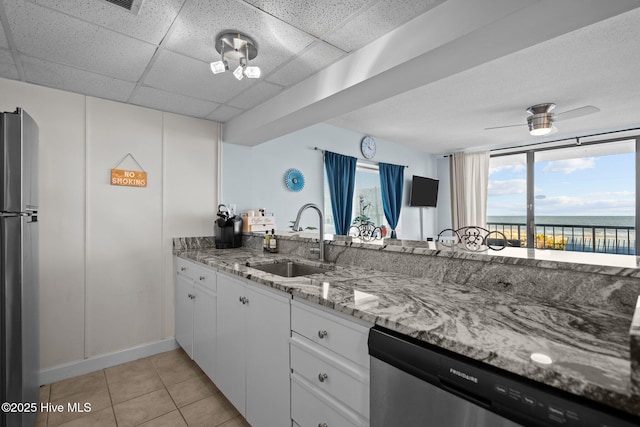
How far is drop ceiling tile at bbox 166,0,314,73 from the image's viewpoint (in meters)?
1.52

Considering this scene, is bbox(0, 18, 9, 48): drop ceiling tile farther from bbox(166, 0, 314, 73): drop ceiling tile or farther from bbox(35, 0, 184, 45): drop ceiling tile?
bbox(166, 0, 314, 73): drop ceiling tile

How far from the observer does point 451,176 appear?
19.5 ft

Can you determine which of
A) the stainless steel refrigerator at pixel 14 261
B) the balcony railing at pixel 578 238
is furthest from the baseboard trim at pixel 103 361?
the balcony railing at pixel 578 238

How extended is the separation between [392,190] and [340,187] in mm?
1295

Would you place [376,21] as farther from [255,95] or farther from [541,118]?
[541,118]

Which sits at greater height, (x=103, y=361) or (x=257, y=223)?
(x=257, y=223)

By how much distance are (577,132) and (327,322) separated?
532 cm

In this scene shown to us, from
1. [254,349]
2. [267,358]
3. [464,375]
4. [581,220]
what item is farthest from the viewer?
[581,220]

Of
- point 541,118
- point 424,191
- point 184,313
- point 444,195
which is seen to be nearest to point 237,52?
point 184,313

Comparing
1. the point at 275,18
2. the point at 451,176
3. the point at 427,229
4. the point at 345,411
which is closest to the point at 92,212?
the point at 275,18

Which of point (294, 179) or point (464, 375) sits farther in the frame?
point (294, 179)

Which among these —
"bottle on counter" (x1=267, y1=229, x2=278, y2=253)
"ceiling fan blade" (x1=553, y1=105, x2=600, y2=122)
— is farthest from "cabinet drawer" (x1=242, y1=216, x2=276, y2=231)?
"ceiling fan blade" (x1=553, y1=105, x2=600, y2=122)

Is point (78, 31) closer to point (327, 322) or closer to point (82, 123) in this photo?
point (82, 123)

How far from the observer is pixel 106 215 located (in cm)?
261
